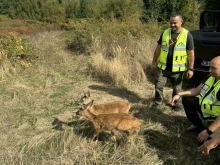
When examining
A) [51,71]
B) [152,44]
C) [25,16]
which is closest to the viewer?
[51,71]

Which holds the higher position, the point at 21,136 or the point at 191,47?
the point at 191,47

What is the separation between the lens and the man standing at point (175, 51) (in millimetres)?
4703

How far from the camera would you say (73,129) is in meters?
4.48

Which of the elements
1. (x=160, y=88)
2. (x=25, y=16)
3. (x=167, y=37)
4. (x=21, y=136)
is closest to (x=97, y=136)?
(x=21, y=136)

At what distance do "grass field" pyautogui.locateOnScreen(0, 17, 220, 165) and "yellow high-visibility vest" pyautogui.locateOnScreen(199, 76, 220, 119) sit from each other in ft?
2.50

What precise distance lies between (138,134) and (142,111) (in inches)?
39.2

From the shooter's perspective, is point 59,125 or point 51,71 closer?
point 59,125

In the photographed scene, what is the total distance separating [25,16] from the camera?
2786 cm

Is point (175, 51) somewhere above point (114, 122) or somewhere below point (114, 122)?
above

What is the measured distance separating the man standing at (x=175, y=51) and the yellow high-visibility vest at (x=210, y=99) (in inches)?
51.4

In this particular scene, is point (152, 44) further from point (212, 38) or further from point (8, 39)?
point (8, 39)

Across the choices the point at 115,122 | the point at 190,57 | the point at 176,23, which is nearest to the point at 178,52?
the point at 190,57

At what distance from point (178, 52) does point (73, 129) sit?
7.34ft

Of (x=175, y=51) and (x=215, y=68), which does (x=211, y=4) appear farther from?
(x=215, y=68)
